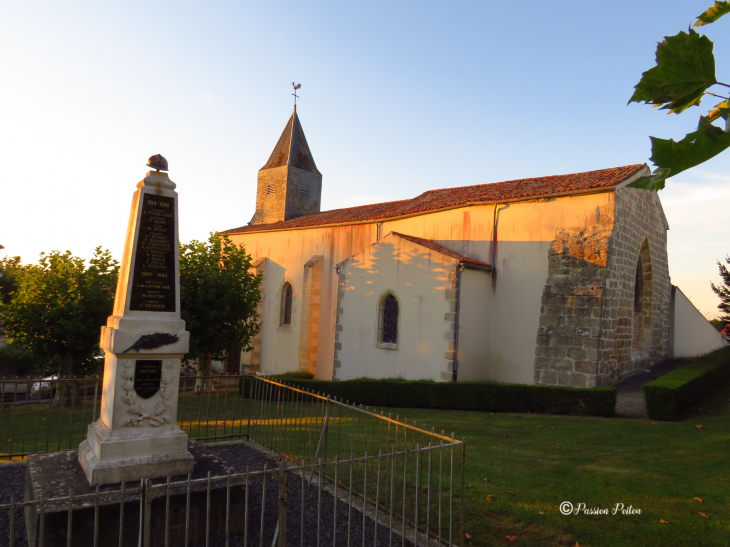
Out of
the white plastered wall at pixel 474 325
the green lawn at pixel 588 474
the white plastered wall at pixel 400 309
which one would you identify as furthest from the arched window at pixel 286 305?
the green lawn at pixel 588 474

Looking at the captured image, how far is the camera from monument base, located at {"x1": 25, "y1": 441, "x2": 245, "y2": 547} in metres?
4.38

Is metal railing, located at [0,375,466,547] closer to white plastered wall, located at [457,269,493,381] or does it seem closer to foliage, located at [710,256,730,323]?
white plastered wall, located at [457,269,493,381]

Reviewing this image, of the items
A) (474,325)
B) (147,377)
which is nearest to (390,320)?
(474,325)

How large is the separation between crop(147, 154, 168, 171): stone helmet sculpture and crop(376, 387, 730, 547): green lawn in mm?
5424

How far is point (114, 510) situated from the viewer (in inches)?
179

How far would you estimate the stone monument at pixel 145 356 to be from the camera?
5.30 metres

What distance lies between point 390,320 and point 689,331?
12.5 m

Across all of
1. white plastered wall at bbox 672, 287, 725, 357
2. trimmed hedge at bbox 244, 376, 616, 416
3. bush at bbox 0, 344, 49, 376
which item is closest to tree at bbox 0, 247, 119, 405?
bush at bbox 0, 344, 49, 376

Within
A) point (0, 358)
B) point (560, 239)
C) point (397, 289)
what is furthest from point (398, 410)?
point (0, 358)

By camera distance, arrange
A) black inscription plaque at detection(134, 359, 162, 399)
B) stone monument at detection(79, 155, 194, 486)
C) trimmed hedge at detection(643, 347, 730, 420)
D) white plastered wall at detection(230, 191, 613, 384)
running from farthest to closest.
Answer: white plastered wall at detection(230, 191, 613, 384), trimmed hedge at detection(643, 347, 730, 420), black inscription plaque at detection(134, 359, 162, 399), stone monument at detection(79, 155, 194, 486)

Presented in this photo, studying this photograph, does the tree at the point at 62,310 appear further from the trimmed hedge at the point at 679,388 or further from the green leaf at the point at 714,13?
the green leaf at the point at 714,13

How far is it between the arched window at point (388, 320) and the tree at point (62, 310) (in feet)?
27.2

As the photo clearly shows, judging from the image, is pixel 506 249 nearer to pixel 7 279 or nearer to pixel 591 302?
pixel 591 302

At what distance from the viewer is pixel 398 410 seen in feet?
41.5
